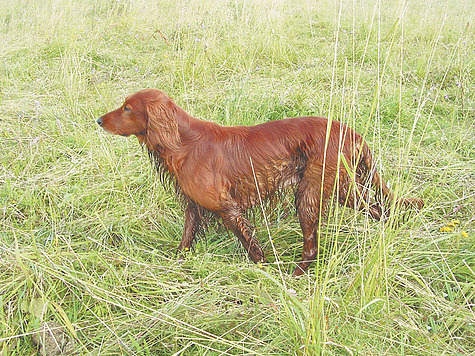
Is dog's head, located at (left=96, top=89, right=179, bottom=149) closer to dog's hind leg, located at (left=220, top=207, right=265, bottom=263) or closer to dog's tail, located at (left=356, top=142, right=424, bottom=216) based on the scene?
dog's hind leg, located at (left=220, top=207, right=265, bottom=263)

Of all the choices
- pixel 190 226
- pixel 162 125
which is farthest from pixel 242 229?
pixel 162 125

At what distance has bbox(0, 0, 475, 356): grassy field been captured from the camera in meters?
1.60

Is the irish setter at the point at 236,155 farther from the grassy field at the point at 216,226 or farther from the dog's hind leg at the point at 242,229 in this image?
the grassy field at the point at 216,226

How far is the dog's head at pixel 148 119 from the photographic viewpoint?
2043mm

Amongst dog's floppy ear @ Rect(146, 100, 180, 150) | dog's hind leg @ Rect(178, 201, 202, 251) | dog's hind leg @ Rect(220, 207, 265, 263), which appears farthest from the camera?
dog's hind leg @ Rect(178, 201, 202, 251)

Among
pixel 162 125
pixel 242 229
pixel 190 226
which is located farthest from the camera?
pixel 190 226

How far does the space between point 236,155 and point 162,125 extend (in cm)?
40

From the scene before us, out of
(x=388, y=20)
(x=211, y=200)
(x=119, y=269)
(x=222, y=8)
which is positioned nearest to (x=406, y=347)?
(x=211, y=200)

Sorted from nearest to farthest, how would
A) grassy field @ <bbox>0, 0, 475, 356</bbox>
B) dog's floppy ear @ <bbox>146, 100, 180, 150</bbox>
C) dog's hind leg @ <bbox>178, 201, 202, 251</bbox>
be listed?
grassy field @ <bbox>0, 0, 475, 356</bbox>
dog's floppy ear @ <bbox>146, 100, 180, 150</bbox>
dog's hind leg @ <bbox>178, 201, 202, 251</bbox>

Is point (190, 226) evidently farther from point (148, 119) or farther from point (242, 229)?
point (148, 119)

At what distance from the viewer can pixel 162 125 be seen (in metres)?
2.05

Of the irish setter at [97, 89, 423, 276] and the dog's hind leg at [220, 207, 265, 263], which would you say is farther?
the dog's hind leg at [220, 207, 265, 263]

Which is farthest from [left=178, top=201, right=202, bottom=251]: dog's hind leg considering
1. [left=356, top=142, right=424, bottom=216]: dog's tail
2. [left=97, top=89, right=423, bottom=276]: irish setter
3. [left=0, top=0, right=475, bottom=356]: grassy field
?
[left=356, top=142, right=424, bottom=216]: dog's tail

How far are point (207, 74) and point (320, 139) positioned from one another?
2576mm
